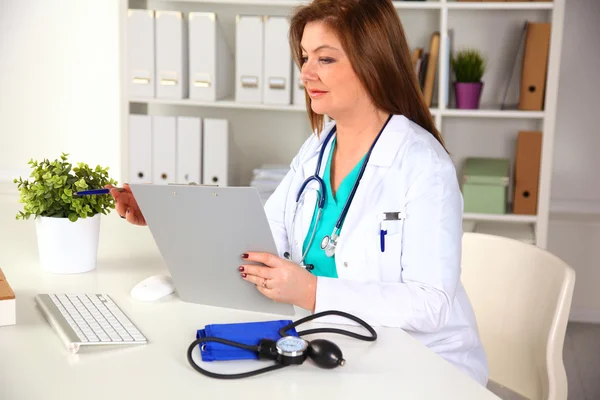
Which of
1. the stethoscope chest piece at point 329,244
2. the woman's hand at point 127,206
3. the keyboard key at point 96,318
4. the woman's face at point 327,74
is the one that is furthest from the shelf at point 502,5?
the keyboard key at point 96,318

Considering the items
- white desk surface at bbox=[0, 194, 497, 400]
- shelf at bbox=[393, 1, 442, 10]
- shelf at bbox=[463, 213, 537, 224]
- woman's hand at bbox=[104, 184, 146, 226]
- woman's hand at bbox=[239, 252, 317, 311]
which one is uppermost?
shelf at bbox=[393, 1, 442, 10]

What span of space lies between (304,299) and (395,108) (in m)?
0.51

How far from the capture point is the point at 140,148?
3.34 meters

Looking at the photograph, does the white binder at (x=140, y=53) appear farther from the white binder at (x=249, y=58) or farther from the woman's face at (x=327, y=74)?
the woman's face at (x=327, y=74)

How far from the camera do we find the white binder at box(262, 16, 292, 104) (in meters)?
3.20

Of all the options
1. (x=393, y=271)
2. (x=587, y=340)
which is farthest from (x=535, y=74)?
(x=393, y=271)

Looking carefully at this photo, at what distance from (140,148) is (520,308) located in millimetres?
2067

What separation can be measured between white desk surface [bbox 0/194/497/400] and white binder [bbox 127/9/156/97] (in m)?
1.96

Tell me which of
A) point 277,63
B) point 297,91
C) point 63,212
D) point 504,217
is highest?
point 277,63

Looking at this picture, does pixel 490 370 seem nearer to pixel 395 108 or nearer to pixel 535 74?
pixel 395 108

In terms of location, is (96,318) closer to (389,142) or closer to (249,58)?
(389,142)

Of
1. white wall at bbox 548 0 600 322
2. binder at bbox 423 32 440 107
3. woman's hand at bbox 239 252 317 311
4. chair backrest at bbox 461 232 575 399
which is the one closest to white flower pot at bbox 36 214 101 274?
woman's hand at bbox 239 252 317 311

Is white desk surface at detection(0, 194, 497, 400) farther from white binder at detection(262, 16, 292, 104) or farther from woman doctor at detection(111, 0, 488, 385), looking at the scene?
white binder at detection(262, 16, 292, 104)

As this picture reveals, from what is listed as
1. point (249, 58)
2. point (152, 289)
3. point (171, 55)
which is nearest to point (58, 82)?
point (171, 55)
